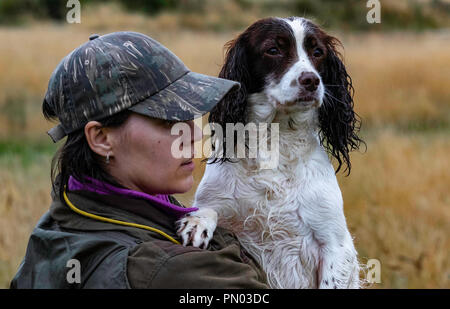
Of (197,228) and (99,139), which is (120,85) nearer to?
(99,139)

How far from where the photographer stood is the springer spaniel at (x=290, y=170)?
277 cm

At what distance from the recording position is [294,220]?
2795 mm

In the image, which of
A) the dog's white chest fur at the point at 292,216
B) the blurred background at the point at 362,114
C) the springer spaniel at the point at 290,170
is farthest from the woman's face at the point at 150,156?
the blurred background at the point at 362,114

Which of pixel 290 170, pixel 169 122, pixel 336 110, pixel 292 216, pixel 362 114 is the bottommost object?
pixel 362 114

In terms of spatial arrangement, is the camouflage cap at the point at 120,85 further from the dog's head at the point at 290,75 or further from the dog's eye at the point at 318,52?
the dog's eye at the point at 318,52

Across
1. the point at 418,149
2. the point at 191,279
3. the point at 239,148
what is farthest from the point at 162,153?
the point at 418,149

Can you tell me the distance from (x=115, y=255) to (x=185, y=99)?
560 mm

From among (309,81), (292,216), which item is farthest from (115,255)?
(309,81)

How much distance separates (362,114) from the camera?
35.4 feet

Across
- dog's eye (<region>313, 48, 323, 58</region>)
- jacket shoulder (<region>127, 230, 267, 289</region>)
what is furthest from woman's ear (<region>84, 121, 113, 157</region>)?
dog's eye (<region>313, 48, 323, 58</region>)
